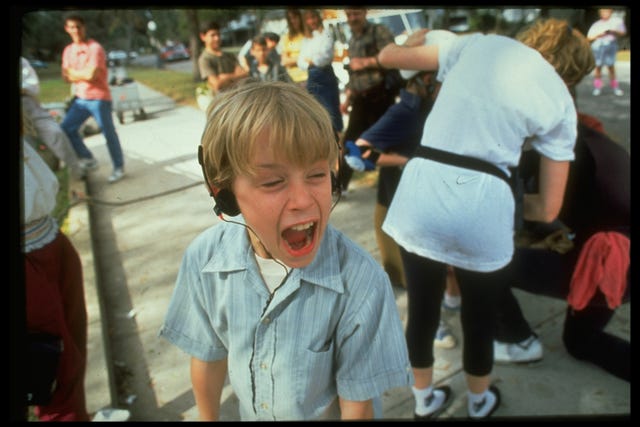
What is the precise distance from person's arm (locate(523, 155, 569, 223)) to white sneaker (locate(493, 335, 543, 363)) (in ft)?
3.10

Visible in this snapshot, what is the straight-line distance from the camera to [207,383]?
1.26 m

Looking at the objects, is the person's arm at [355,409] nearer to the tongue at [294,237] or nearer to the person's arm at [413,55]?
the tongue at [294,237]

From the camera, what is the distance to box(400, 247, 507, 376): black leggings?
1710 mm

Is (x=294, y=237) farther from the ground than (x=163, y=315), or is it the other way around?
(x=294, y=237)

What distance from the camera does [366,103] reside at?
3328mm

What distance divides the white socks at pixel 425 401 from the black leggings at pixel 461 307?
16 cm

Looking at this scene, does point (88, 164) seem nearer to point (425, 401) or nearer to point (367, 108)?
point (367, 108)

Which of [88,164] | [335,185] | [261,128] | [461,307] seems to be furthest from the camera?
[88,164]

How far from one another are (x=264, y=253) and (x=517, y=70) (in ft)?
2.93

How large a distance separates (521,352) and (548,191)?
1.10 m

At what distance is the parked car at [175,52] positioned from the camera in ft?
66.4

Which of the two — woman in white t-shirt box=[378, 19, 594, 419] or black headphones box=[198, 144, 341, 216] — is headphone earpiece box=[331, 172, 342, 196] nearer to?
black headphones box=[198, 144, 341, 216]

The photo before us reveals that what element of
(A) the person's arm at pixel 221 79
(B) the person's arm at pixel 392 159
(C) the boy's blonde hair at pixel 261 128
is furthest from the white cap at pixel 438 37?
(A) the person's arm at pixel 221 79

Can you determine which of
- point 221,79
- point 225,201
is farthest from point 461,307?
point 221,79
